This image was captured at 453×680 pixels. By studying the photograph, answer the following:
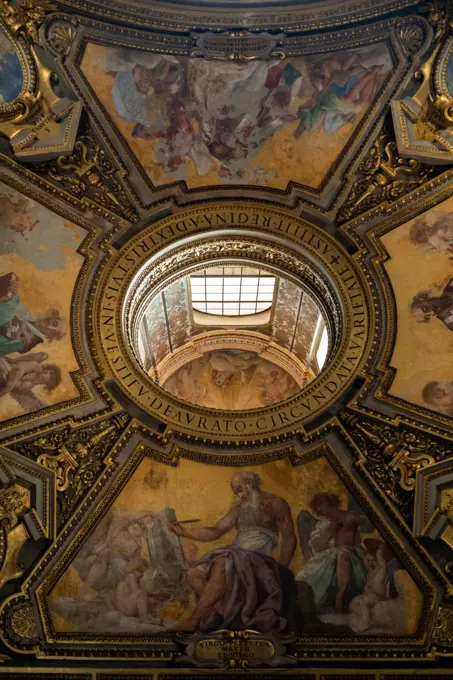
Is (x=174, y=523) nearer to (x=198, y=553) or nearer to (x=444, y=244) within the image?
(x=198, y=553)

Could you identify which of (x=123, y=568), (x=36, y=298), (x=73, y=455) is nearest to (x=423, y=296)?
(x=73, y=455)

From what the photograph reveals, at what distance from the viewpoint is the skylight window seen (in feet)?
68.6

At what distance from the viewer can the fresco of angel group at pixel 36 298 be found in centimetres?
1566

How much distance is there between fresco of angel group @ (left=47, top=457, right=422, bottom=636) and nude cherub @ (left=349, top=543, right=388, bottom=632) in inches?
0.7

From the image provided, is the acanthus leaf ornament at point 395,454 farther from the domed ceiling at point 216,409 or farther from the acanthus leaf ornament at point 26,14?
the acanthus leaf ornament at point 26,14

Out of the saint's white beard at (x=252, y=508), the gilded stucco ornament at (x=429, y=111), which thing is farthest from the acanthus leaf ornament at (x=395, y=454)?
the gilded stucco ornament at (x=429, y=111)

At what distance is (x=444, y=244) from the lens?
52.8 ft

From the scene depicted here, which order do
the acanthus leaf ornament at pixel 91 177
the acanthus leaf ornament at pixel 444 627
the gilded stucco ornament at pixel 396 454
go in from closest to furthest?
the acanthus leaf ornament at pixel 444 627 < the gilded stucco ornament at pixel 396 454 < the acanthus leaf ornament at pixel 91 177

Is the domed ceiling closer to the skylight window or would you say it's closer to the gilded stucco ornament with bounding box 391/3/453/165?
the gilded stucco ornament with bounding box 391/3/453/165

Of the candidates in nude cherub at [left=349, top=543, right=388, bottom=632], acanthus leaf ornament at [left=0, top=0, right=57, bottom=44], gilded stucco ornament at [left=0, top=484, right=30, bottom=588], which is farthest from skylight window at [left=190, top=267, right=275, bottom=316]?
nude cherub at [left=349, top=543, right=388, bottom=632]

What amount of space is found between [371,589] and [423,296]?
206 inches

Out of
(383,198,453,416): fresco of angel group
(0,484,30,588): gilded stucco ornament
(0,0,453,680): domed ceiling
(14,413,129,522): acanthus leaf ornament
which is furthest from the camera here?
(383,198,453,416): fresco of angel group

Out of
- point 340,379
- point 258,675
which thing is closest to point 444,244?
Result: point 340,379

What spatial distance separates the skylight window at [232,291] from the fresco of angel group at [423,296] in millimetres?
5041
